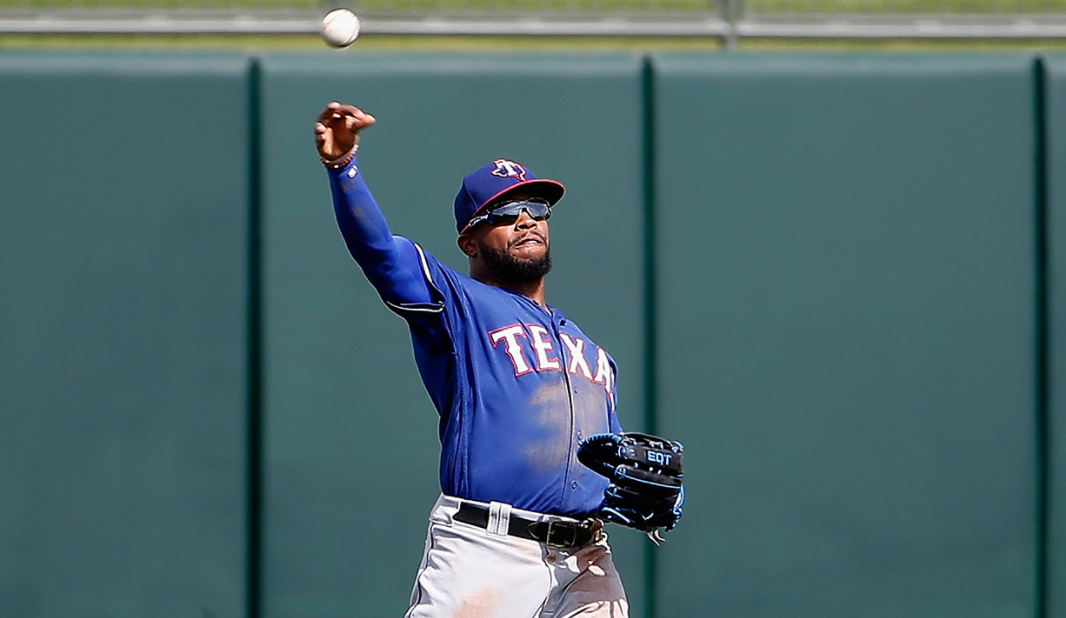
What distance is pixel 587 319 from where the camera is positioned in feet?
13.0

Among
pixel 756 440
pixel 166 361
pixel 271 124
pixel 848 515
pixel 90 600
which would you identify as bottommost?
pixel 90 600

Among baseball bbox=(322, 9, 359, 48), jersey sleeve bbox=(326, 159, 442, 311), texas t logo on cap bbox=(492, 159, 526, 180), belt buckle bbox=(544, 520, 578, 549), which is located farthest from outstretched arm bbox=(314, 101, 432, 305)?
belt buckle bbox=(544, 520, 578, 549)

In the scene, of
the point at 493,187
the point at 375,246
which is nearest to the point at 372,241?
the point at 375,246

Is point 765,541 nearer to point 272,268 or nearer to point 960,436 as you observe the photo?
point 960,436

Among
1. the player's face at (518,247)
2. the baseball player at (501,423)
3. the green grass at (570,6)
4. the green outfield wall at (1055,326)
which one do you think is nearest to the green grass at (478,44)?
the green grass at (570,6)

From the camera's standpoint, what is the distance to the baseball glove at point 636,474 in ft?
8.70

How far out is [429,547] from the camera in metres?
2.76

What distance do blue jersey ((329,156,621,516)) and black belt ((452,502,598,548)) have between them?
1.2 inches

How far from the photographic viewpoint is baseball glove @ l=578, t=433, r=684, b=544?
104 inches

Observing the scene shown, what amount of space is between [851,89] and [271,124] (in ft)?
6.18

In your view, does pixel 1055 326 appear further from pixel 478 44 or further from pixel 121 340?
pixel 121 340

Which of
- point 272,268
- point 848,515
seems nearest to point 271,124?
point 272,268

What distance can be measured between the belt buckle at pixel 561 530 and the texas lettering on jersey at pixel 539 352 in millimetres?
341

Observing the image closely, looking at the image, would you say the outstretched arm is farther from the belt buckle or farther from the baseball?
the belt buckle
